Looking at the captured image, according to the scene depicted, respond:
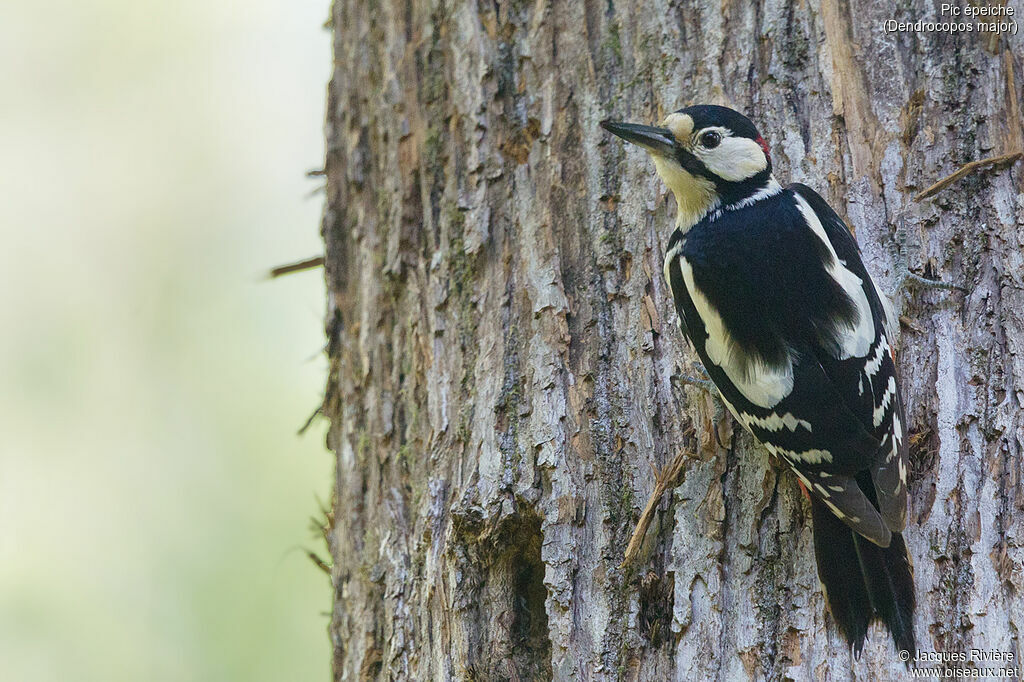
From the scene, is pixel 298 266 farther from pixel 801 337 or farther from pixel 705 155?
pixel 801 337

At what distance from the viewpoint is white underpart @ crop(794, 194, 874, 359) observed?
6.37ft

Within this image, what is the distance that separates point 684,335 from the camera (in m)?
2.10

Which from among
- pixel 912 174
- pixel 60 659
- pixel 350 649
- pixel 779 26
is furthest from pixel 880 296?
pixel 60 659

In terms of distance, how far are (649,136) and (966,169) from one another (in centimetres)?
71

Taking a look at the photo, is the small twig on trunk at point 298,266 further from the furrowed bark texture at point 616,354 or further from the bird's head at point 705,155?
the bird's head at point 705,155

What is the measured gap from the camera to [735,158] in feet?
7.42

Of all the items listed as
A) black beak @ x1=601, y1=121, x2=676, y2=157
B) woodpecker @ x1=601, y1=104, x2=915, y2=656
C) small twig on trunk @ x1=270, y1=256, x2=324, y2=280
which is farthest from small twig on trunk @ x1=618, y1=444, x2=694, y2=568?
small twig on trunk @ x1=270, y1=256, x2=324, y2=280

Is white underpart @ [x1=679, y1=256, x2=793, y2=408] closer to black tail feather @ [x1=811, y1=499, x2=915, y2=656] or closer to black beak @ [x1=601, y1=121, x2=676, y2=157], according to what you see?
black tail feather @ [x1=811, y1=499, x2=915, y2=656]

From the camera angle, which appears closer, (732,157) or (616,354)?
(616,354)

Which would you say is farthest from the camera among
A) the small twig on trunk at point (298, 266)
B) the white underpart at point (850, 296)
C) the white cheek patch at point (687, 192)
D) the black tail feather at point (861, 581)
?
the small twig on trunk at point (298, 266)

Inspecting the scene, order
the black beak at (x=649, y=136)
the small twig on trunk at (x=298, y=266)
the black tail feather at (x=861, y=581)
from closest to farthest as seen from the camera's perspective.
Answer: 1. the black tail feather at (x=861, y=581)
2. the black beak at (x=649, y=136)
3. the small twig on trunk at (x=298, y=266)

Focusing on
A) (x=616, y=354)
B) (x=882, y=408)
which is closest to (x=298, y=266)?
(x=616, y=354)

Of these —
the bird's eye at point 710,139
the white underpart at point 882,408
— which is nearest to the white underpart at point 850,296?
the white underpart at point 882,408

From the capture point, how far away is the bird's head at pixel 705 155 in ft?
7.07
